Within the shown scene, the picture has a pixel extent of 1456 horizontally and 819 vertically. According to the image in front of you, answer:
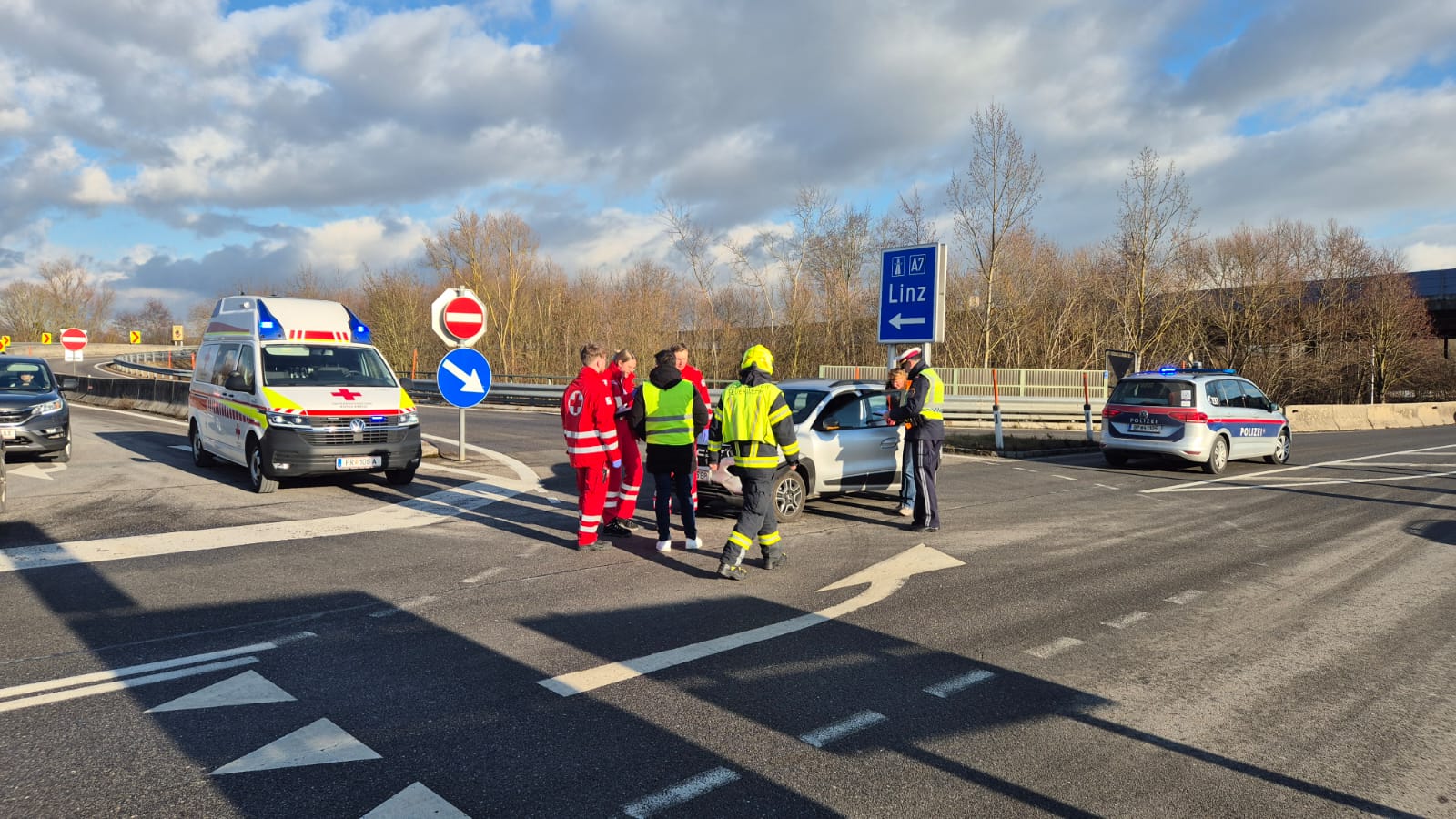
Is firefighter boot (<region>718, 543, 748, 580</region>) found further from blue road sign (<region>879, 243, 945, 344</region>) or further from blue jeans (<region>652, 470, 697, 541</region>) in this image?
blue road sign (<region>879, 243, 945, 344</region>)

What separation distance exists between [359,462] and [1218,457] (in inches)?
522

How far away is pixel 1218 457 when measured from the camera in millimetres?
14625

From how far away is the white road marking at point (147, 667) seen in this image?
440 cm

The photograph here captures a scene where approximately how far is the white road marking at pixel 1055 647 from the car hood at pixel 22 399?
13.8m

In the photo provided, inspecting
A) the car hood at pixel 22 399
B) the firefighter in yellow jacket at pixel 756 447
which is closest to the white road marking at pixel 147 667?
the firefighter in yellow jacket at pixel 756 447

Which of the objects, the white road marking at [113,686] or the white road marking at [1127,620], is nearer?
the white road marking at [113,686]

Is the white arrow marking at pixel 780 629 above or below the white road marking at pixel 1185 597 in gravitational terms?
above

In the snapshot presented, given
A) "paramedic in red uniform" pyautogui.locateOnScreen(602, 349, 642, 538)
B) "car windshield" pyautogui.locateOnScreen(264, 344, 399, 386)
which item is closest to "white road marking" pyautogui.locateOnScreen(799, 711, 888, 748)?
"paramedic in red uniform" pyautogui.locateOnScreen(602, 349, 642, 538)

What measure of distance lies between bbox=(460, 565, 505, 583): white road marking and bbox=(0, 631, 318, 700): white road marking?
4.76 ft

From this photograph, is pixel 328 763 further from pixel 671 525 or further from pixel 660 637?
pixel 671 525

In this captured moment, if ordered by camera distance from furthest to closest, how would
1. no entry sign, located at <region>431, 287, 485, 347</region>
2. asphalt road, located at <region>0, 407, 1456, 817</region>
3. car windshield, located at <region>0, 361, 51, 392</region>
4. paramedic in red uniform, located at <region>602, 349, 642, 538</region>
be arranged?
car windshield, located at <region>0, 361, 51, 392</region> < no entry sign, located at <region>431, 287, 485, 347</region> < paramedic in red uniform, located at <region>602, 349, 642, 538</region> < asphalt road, located at <region>0, 407, 1456, 817</region>

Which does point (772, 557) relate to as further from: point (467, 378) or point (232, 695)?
point (467, 378)

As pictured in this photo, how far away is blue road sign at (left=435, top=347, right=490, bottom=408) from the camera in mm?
12344

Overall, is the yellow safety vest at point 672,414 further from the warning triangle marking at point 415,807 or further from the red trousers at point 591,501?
the warning triangle marking at point 415,807
